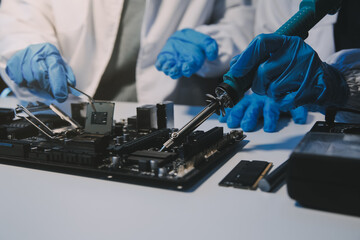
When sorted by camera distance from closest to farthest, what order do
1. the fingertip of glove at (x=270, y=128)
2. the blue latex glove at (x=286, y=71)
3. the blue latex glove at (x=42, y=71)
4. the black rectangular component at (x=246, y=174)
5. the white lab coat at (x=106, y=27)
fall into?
the black rectangular component at (x=246, y=174), the blue latex glove at (x=286, y=71), the fingertip of glove at (x=270, y=128), the blue latex glove at (x=42, y=71), the white lab coat at (x=106, y=27)

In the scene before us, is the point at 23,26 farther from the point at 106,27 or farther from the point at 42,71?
the point at 42,71

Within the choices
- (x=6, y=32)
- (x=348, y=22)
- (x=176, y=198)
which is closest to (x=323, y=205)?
(x=176, y=198)

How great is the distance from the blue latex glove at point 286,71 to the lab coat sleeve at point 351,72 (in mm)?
85

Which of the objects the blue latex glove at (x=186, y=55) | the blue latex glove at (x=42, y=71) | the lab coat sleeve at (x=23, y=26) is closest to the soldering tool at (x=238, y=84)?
the blue latex glove at (x=186, y=55)

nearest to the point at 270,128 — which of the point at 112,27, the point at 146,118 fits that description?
the point at 146,118

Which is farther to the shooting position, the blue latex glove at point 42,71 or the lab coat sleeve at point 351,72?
the blue latex glove at point 42,71

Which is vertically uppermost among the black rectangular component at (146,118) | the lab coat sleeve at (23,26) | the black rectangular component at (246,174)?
the lab coat sleeve at (23,26)

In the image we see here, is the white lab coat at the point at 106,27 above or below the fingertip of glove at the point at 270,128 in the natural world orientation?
above

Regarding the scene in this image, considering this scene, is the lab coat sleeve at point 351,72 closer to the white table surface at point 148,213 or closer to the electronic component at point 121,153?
the electronic component at point 121,153

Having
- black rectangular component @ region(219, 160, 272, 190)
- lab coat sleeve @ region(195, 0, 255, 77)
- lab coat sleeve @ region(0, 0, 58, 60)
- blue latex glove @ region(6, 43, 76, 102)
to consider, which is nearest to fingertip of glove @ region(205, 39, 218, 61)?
lab coat sleeve @ region(195, 0, 255, 77)

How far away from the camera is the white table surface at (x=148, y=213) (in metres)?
0.41

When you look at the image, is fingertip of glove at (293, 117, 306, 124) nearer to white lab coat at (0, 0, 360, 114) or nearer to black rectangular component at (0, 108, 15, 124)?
white lab coat at (0, 0, 360, 114)

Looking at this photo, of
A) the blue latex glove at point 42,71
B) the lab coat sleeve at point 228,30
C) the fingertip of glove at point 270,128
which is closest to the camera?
the fingertip of glove at point 270,128

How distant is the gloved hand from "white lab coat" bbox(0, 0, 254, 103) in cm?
39
